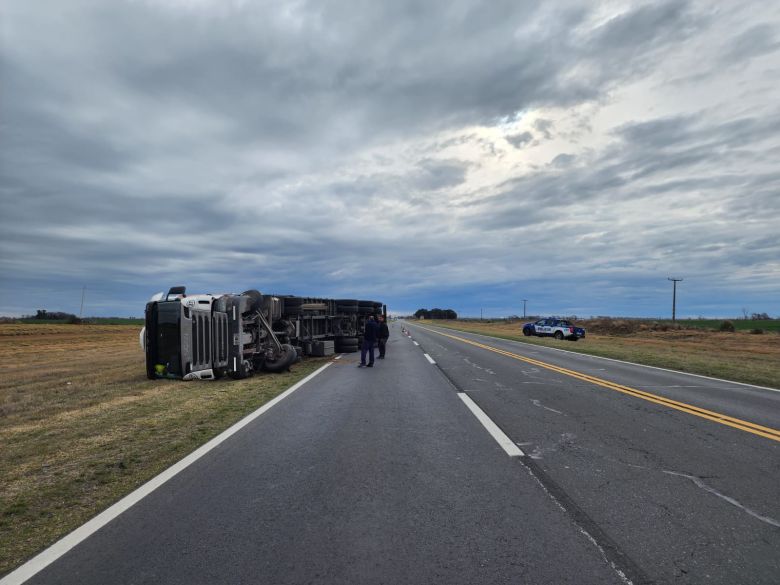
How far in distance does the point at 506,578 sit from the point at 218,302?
12.0 meters

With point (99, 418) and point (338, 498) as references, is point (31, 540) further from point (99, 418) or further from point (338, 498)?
point (99, 418)

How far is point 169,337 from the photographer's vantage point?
1362 centimetres

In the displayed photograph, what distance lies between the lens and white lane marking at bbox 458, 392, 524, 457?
6108 millimetres

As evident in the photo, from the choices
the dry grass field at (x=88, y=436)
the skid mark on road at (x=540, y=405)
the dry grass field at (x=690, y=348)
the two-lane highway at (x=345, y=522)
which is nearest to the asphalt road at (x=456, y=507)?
the two-lane highway at (x=345, y=522)

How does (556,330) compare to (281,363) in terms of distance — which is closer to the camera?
(281,363)

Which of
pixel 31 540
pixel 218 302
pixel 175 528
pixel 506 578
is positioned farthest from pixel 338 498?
pixel 218 302

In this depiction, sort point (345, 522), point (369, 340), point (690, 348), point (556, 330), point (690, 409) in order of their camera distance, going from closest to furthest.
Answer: point (345, 522), point (690, 409), point (369, 340), point (690, 348), point (556, 330)

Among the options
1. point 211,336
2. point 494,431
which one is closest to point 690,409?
point 494,431

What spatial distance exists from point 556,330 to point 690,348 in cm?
1078

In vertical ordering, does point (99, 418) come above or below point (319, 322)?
below

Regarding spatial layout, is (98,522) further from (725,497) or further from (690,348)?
(690,348)

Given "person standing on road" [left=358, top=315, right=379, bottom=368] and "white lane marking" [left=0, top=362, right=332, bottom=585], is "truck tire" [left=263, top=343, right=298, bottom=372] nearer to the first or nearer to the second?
"person standing on road" [left=358, top=315, right=379, bottom=368]

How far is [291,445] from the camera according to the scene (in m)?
6.50

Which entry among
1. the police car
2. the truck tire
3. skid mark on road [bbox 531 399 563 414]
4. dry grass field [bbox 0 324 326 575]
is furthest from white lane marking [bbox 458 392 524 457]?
the police car
